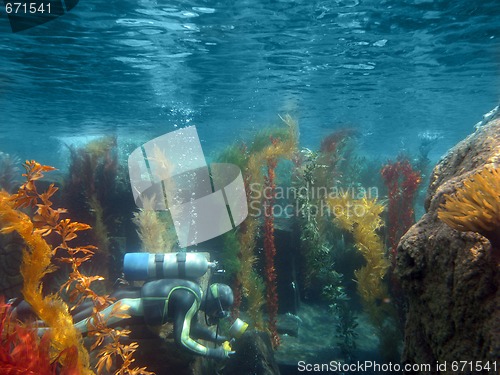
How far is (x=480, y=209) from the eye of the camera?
277 centimetres

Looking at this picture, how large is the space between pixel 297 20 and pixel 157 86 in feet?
33.3

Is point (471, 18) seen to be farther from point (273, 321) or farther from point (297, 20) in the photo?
point (273, 321)

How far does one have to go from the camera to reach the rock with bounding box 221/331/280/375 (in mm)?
6793

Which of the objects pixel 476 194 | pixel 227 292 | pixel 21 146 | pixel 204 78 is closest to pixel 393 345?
pixel 227 292

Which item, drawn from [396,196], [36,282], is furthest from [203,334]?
[396,196]

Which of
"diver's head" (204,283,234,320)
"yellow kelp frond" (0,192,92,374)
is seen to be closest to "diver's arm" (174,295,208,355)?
"diver's head" (204,283,234,320)

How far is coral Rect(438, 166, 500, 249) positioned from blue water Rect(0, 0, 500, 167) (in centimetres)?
950

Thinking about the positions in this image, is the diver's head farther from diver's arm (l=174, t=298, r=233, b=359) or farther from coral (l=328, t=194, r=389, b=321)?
coral (l=328, t=194, r=389, b=321)

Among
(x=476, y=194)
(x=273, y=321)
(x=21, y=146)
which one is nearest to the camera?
(x=476, y=194)

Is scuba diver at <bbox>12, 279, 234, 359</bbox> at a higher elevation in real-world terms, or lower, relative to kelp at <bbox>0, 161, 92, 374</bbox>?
lower

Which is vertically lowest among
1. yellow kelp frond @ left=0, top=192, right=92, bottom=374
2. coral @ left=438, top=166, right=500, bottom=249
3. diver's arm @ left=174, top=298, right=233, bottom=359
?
diver's arm @ left=174, top=298, right=233, bottom=359

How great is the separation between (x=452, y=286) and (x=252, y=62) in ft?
46.7

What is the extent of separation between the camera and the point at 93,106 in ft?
75.4

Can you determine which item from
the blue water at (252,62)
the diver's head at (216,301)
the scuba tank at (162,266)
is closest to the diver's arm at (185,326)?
the diver's head at (216,301)
